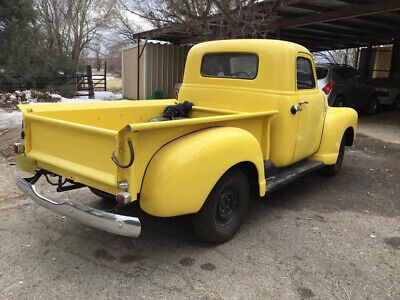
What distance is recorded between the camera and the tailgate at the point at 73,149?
291 centimetres

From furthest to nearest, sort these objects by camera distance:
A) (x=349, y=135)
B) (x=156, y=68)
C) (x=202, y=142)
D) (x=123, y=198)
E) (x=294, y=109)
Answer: (x=156, y=68), (x=349, y=135), (x=294, y=109), (x=202, y=142), (x=123, y=198)

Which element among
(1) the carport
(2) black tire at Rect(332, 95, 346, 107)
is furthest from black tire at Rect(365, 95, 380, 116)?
(1) the carport

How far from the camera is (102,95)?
18781 millimetres

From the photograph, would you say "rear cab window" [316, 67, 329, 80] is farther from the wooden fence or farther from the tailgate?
the wooden fence

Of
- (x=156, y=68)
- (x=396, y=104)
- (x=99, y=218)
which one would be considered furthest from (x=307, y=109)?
(x=156, y=68)

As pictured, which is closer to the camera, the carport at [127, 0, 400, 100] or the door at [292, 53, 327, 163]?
the door at [292, 53, 327, 163]

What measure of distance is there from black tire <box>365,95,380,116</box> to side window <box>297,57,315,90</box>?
9.07 m

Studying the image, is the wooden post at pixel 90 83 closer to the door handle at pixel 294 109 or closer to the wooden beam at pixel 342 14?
the wooden beam at pixel 342 14

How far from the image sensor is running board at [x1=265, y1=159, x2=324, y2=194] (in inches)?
163

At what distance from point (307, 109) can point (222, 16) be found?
22.6ft

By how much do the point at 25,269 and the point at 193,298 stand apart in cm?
143

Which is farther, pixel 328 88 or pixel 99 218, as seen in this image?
pixel 328 88

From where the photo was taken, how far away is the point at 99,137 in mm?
2941

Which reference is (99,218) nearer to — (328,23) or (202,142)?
(202,142)
